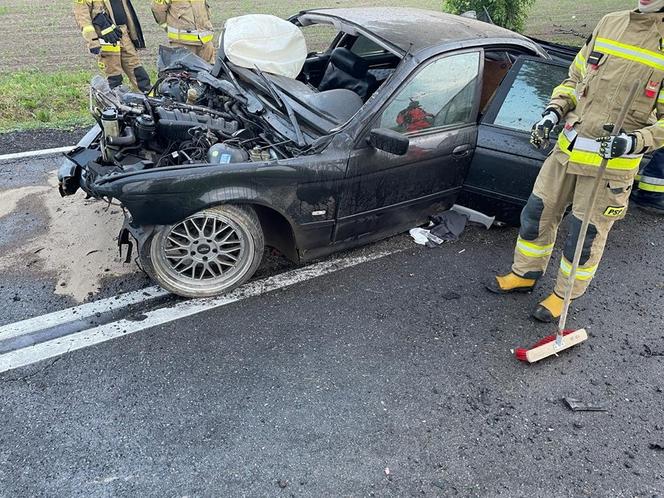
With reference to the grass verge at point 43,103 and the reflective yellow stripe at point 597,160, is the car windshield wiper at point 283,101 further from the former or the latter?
the grass verge at point 43,103

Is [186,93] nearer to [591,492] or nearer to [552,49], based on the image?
[552,49]

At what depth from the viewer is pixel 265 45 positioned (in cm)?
398

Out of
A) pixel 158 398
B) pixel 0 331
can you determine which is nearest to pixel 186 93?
pixel 0 331

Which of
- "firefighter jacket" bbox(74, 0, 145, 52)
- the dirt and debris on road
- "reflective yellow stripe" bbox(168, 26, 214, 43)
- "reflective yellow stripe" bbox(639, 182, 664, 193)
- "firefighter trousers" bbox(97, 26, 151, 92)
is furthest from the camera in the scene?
"reflective yellow stripe" bbox(168, 26, 214, 43)

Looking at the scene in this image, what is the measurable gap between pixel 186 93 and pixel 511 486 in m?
3.44

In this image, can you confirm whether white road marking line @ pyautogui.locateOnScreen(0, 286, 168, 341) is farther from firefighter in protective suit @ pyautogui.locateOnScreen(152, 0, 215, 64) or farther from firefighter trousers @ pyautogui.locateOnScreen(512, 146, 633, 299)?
firefighter in protective suit @ pyautogui.locateOnScreen(152, 0, 215, 64)

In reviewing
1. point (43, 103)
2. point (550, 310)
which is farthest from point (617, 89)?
point (43, 103)

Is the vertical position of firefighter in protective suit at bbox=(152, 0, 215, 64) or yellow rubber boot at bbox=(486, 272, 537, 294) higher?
firefighter in protective suit at bbox=(152, 0, 215, 64)

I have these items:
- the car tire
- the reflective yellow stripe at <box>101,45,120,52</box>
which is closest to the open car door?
the car tire

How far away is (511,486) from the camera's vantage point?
7.38 ft

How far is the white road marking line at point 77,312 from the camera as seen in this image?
9.66 ft

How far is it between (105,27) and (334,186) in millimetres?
4463

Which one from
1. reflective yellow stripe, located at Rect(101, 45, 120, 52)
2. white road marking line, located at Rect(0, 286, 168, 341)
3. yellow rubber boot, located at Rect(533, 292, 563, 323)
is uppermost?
reflective yellow stripe, located at Rect(101, 45, 120, 52)

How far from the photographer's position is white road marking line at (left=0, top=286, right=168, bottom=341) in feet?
9.66
